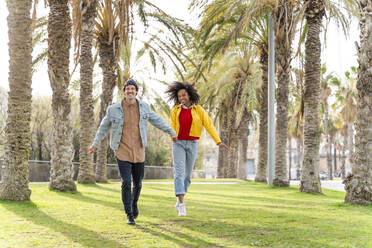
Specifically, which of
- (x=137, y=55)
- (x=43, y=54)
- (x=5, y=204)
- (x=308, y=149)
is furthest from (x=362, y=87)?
→ (x=137, y=55)

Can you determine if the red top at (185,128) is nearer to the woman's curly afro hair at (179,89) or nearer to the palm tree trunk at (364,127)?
the woman's curly afro hair at (179,89)

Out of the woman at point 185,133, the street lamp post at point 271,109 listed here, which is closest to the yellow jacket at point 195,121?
the woman at point 185,133

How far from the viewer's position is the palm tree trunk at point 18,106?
8070mm

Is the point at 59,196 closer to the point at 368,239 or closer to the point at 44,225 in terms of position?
the point at 44,225

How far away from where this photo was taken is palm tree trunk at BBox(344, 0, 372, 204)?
27.9 ft

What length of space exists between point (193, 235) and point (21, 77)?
5.12 m

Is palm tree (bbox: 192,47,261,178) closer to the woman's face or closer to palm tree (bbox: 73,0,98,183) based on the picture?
palm tree (bbox: 73,0,98,183)

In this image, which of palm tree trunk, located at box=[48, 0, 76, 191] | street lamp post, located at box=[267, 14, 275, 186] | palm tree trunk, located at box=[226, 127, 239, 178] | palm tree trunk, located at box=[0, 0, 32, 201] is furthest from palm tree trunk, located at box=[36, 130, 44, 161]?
palm tree trunk, located at box=[0, 0, 32, 201]

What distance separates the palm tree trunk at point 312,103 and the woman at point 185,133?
6.34 m

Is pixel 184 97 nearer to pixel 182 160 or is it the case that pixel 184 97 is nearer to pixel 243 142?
pixel 182 160

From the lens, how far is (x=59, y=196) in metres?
9.67

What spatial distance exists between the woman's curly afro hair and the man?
820 millimetres

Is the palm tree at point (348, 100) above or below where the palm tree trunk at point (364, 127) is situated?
above

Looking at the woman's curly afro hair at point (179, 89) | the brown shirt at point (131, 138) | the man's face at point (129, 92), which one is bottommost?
the brown shirt at point (131, 138)
